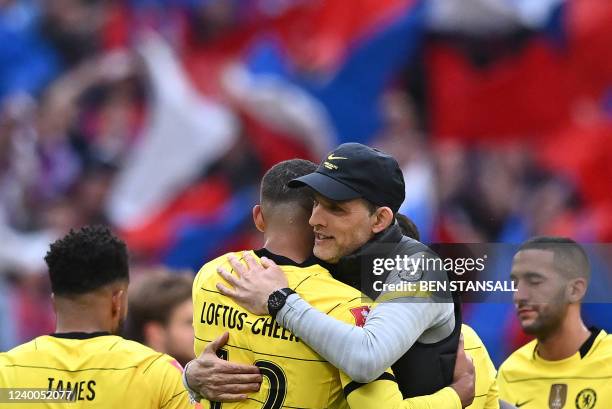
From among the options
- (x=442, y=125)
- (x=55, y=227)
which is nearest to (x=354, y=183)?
(x=442, y=125)

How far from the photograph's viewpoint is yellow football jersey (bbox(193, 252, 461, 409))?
13.0 feet

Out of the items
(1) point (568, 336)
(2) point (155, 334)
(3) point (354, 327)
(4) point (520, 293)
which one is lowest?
(3) point (354, 327)

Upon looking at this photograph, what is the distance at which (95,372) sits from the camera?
4.36 m

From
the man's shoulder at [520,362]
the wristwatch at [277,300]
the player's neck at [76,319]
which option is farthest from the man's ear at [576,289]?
the player's neck at [76,319]

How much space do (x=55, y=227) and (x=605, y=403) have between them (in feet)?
24.6

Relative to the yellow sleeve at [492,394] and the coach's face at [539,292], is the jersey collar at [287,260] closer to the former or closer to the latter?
the yellow sleeve at [492,394]

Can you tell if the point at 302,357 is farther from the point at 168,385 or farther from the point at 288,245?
the point at 168,385

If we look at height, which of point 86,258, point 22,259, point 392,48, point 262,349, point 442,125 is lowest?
point 262,349

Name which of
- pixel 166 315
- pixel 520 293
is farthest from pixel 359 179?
pixel 520 293

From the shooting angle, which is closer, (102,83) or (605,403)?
(605,403)

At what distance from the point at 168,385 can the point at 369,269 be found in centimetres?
95

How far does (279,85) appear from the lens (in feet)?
39.0

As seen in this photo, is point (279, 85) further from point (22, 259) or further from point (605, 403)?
point (605, 403)

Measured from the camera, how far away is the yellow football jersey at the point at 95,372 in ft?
14.2
